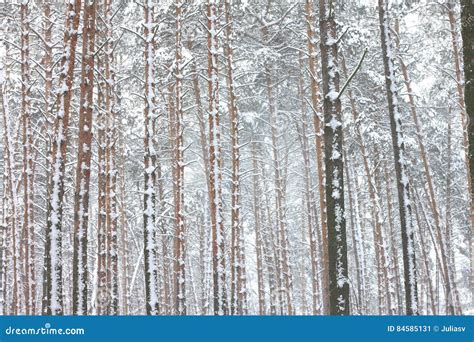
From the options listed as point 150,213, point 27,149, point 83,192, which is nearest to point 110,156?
point 27,149

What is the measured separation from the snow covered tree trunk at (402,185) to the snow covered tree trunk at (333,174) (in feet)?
13.2

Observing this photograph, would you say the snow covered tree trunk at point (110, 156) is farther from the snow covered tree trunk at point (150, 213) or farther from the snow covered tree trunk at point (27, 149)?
the snow covered tree trunk at point (27, 149)

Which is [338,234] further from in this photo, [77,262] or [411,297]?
[77,262]

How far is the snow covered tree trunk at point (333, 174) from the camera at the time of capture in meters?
8.74

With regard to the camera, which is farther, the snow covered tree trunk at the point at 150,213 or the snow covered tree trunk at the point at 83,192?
the snow covered tree trunk at the point at 150,213

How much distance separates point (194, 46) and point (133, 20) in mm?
3091

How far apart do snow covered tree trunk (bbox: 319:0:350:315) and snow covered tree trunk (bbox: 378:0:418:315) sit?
4.04m

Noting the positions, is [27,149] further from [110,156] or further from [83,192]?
[83,192]

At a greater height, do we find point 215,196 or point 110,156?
point 110,156

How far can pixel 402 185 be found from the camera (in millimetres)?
12633

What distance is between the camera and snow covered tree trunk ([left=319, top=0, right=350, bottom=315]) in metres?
8.74

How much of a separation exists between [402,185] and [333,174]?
4251 millimetres

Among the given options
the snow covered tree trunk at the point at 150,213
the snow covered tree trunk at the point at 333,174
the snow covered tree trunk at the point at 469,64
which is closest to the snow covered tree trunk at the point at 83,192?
the snow covered tree trunk at the point at 150,213
